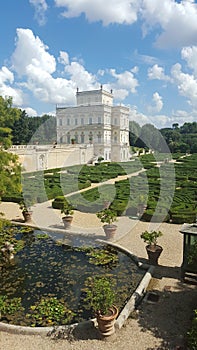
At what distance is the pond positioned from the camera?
6109 millimetres

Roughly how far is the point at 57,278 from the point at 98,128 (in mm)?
38687

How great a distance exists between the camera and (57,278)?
7465 millimetres

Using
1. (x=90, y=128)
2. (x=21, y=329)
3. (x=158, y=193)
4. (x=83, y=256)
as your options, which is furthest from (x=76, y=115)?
(x=21, y=329)

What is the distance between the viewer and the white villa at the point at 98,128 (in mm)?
43281

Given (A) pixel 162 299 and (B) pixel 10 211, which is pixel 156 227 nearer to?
(A) pixel 162 299

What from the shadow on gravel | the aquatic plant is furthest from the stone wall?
the shadow on gravel

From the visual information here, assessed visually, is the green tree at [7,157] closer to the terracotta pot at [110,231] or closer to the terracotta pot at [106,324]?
the terracotta pot at [110,231]

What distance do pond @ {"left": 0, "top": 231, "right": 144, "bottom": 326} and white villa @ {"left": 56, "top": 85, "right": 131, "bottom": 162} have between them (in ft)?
110

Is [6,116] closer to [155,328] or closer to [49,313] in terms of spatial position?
[49,313]

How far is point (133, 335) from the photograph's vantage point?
532 cm

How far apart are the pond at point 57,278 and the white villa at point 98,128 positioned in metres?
33.4

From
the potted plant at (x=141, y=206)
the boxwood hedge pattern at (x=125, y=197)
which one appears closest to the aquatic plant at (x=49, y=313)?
the boxwood hedge pattern at (x=125, y=197)

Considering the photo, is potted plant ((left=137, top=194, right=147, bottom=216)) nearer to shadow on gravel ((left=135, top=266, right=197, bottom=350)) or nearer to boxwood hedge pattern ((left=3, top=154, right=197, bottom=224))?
boxwood hedge pattern ((left=3, top=154, right=197, bottom=224))

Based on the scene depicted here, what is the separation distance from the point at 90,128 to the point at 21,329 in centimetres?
4109
